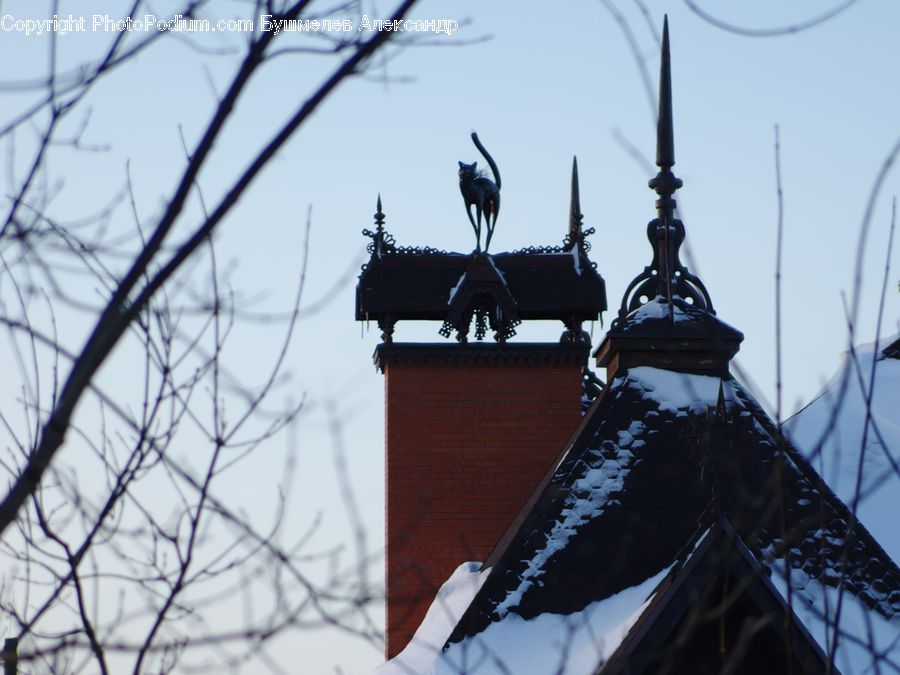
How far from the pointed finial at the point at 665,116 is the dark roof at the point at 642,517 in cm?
320

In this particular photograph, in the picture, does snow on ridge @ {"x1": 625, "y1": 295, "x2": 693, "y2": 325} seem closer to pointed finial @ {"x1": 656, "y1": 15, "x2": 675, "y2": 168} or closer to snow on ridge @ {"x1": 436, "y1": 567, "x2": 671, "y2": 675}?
pointed finial @ {"x1": 656, "y1": 15, "x2": 675, "y2": 168}

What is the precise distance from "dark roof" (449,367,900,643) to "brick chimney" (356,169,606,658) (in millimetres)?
2028

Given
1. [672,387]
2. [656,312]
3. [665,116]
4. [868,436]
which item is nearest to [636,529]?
[672,387]

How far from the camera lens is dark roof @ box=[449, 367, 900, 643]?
1041cm

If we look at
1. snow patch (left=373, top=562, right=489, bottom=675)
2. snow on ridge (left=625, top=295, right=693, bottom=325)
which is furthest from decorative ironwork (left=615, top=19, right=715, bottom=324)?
snow patch (left=373, top=562, right=489, bottom=675)

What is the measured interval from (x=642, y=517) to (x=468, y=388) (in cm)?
369

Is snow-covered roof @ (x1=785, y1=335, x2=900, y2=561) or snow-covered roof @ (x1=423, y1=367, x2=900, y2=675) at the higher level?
snow-covered roof @ (x1=785, y1=335, x2=900, y2=561)

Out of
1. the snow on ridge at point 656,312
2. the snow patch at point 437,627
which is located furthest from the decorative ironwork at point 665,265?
the snow patch at point 437,627

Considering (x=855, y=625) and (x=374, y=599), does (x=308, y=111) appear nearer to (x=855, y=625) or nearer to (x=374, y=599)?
(x=374, y=599)

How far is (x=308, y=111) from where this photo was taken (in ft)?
10.00

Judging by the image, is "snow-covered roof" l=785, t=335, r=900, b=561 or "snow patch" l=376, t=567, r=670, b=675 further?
"snow-covered roof" l=785, t=335, r=900, b=561

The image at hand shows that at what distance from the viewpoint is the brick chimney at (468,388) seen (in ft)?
44.9

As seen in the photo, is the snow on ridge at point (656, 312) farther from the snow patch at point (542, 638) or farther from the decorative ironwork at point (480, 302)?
the snow patch at point (542, 638)

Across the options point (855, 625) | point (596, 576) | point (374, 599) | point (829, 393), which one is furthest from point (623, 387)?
point (374, 599)
